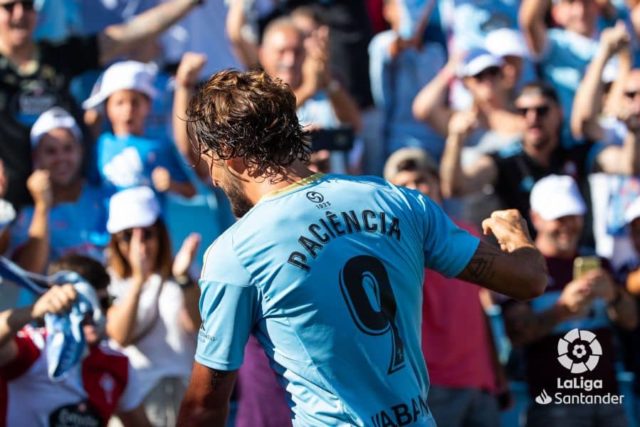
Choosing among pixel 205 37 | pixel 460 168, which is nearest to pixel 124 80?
pixel 205 37

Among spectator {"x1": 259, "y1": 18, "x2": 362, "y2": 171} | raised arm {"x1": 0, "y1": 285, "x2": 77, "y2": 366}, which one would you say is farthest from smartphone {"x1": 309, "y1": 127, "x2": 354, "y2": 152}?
raised arm {"x1": 0, "y1": 285, "x2": 77, "y2": 366}

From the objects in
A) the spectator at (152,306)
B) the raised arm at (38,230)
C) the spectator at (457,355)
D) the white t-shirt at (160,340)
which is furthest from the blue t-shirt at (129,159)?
the spectator at (457,355)

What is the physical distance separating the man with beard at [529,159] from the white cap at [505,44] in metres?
0.40

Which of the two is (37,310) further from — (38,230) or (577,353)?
(577,353)

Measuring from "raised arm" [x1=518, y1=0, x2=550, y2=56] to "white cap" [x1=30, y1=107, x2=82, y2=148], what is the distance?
291cm

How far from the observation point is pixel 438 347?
578 cm

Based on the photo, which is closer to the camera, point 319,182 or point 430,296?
point 319,182

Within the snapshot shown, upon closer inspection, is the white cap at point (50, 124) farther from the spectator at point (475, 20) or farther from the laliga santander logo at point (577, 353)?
the laliga santander logo at point (577, 353)

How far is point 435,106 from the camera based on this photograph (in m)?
7.02

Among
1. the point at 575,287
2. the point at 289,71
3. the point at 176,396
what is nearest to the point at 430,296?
the point at 575,287

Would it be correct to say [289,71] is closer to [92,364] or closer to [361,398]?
[92,364]

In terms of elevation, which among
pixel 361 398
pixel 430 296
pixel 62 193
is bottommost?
pixel 361 398

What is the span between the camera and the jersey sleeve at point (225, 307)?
3.07 meters

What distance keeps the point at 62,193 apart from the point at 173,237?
783 mm
